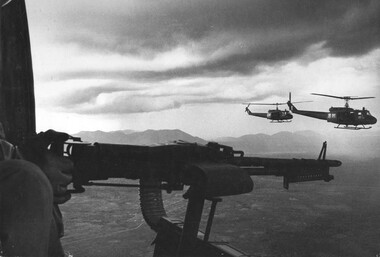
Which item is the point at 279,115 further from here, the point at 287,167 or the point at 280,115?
the point at 287,167

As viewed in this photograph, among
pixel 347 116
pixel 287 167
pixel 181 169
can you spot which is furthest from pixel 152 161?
pixel 347 116

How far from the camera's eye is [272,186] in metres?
60.6

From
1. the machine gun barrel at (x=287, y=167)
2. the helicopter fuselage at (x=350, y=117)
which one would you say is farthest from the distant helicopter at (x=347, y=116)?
the machine gun barrel at (x=287, y=167)

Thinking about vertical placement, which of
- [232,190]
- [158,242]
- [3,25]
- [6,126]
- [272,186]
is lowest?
[272,186]

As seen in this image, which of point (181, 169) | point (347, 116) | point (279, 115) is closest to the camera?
point (181, 169)

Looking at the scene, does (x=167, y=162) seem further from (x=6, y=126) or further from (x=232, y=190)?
(x=6, y=126)

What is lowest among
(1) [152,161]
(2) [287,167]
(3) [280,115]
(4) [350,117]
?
(2) [287,167]

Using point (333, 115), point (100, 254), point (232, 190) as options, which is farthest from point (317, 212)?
point (232, 190)

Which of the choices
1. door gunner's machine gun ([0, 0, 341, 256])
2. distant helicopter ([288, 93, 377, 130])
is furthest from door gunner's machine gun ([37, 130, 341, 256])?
distant helicopter ([288, 93, 377, 130])

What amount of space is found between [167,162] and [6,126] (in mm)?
2285

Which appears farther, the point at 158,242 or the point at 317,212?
the point at 317,212

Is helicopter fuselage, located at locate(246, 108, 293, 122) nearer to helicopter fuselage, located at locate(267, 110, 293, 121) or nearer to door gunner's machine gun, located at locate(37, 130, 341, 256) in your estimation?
helicopter fuselage, located at locate(267, 110, 293, 121)

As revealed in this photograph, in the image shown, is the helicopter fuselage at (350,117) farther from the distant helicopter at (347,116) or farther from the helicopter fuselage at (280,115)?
the helicopter fuselage at (280,115)

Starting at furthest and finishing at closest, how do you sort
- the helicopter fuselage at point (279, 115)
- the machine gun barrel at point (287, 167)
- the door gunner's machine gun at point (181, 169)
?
1. the helicopter fuselage at point (279, 115)
2. the machine gun barrel at point (287, 167)
3. the door gunner's machine gun at point (181, 169)
